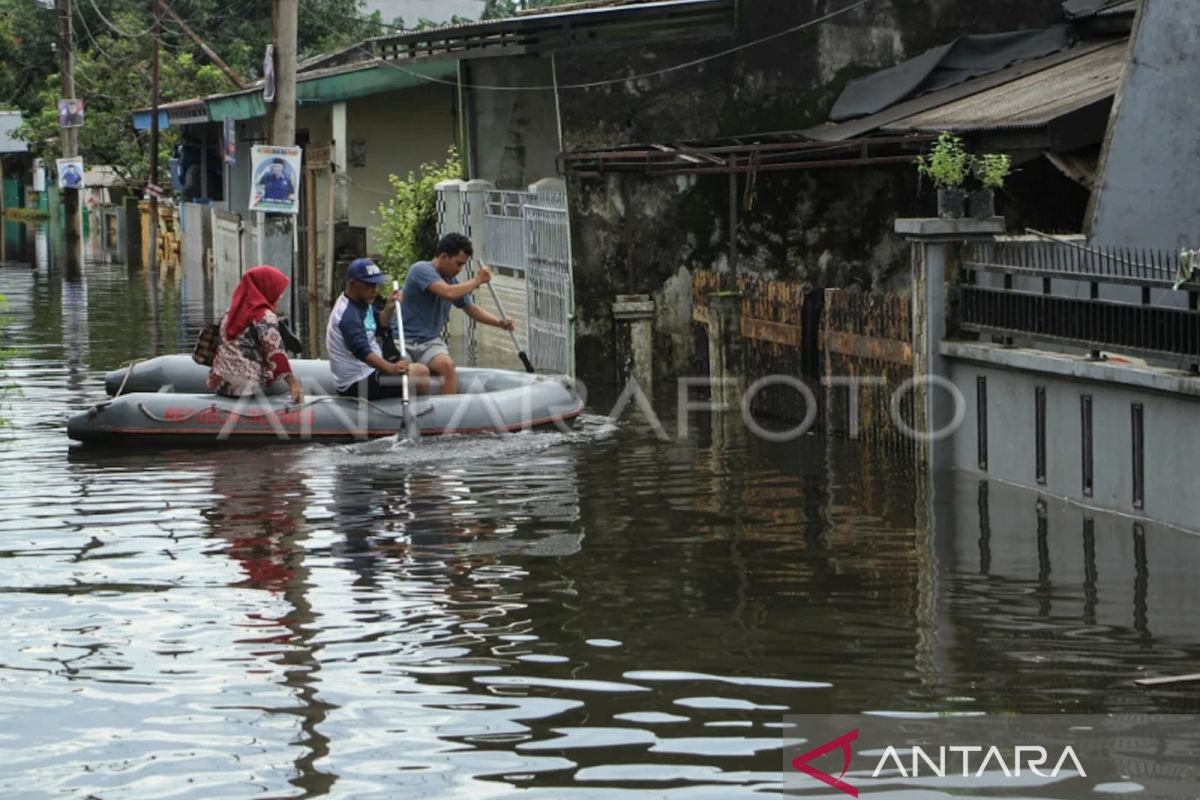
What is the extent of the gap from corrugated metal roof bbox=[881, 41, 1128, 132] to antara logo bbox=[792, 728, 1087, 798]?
10.00 meters

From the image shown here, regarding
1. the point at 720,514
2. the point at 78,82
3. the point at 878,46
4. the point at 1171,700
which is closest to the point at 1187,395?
the point at 720,514

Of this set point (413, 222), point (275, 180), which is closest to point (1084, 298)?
point (275, 180)

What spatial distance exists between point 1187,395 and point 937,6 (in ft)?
35.6

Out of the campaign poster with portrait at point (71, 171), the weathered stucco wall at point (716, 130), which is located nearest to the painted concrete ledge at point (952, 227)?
the weathered stucco wall at point (716, 130)

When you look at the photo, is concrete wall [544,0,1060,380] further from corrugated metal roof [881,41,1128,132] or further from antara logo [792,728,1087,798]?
antara logo [792,728,1087,798]

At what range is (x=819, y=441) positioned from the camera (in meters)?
17.4

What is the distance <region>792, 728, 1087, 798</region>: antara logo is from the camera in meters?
7.52

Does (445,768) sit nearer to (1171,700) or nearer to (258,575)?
(1171,700)

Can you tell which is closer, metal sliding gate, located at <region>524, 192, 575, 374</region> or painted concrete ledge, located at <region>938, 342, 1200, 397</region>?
painted concrete ledge, located at <region>938, 342, 1200, 397</region>

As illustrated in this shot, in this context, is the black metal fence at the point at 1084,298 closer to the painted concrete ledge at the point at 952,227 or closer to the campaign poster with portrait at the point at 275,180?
the painted concrete ledge at the point at 952,227

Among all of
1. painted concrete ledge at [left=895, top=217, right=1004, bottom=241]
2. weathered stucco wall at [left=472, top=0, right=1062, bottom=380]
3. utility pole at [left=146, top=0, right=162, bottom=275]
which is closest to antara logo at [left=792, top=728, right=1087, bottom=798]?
painted concrete ledge at [left=895, top=217, right=1004, bottom=241]

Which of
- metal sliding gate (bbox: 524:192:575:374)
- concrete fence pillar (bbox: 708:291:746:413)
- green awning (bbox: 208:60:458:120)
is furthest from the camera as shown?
green awning (bbox: 208:60:458:120)

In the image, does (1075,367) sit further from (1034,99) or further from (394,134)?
(394,134)

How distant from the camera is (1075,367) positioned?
13438 mm
